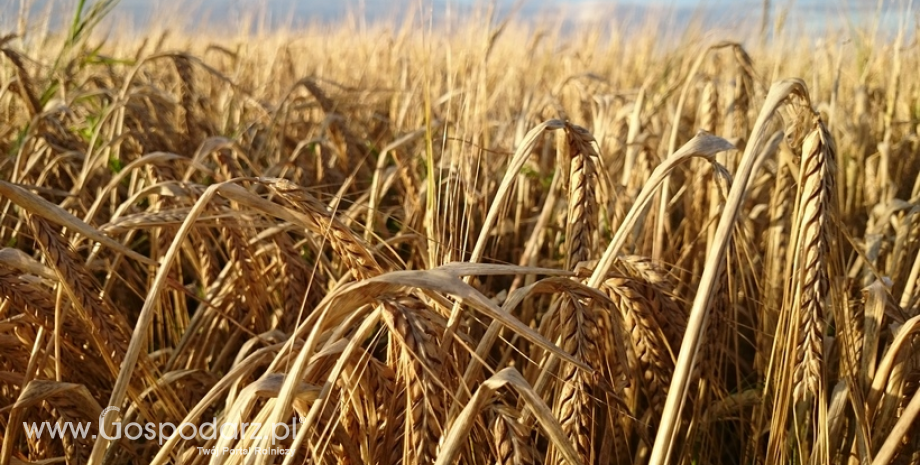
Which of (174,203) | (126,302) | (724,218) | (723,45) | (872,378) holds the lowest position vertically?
(126,302)

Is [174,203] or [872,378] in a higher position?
[174,203]

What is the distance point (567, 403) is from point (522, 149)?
0.93ft

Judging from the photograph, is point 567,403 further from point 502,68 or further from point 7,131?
point 502,68

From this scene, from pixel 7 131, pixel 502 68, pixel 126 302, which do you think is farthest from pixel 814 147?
pixel 502 68

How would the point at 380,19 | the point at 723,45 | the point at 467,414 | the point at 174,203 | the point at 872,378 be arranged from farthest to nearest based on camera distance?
the point at 380,19 → the point at 723,45 → the point at 174,203 → the point at 872,378 → the point at 467,414

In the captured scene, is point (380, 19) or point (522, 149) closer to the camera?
point (522, 149)

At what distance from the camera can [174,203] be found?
126 cm

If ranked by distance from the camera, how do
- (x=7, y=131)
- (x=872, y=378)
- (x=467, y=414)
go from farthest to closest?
(x=7, y=131)
(x=872, y=378)
(x=467, y=414)

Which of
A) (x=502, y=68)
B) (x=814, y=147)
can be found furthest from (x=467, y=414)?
(x=502, y=68)

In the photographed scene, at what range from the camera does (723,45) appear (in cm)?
148

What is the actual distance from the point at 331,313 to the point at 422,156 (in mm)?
1611

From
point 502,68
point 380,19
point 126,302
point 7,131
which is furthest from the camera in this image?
point 380,19

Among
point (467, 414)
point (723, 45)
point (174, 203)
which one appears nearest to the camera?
point (467, 414)

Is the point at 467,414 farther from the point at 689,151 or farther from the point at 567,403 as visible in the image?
the point at 689,151
